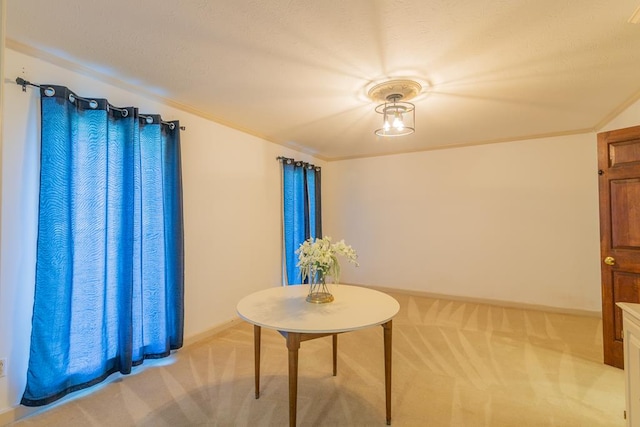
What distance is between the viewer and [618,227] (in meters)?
2.52

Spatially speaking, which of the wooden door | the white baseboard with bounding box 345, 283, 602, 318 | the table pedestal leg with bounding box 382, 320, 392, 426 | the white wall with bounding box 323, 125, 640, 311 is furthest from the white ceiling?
the white baseboard with bounding box 345, 283, 602, 318

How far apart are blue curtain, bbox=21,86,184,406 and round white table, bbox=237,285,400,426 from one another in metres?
1.04

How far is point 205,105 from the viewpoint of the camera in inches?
115

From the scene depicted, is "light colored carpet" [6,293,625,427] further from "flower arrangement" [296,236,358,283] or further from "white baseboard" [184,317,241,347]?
"flower arrangement" [296,236,358,283]

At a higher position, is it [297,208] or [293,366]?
[297,208]

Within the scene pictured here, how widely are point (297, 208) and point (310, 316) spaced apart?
111 inches

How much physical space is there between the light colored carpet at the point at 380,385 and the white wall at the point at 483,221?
0.90 metres

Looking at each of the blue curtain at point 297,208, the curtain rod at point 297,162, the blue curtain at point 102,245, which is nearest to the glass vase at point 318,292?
the blue curtain at point 102,245

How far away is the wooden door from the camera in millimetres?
2445

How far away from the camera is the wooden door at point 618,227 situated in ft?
8.02

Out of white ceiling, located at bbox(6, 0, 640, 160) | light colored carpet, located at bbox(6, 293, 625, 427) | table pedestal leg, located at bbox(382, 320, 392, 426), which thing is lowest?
light colored carpet, located at bbox(6, 293, 625, 427)

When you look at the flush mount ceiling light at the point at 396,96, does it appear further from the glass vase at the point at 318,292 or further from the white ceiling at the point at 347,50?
the glass vase at the point at 318,292

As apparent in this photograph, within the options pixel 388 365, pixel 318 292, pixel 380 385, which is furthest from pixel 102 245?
pixel 380 385

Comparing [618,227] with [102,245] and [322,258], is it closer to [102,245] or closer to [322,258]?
[322,258]
